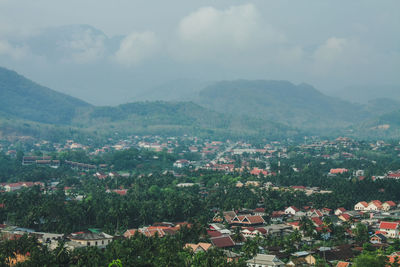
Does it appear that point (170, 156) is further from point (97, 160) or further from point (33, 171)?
point (33, 171)

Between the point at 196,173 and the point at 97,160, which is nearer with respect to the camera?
the point at 196,173

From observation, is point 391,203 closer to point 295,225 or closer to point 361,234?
point 295,225

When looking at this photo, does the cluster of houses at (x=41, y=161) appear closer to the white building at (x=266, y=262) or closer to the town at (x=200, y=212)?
the town at (x=200, y=212)

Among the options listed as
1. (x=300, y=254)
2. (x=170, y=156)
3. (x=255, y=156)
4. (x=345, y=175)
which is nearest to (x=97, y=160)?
(x=170, y=156)

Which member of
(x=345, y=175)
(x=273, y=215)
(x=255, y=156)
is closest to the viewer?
(x=273, y=215)

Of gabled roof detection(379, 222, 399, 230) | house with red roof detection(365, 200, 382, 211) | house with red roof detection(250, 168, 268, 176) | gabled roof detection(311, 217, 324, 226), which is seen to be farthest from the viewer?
house with red roof detection(250, 168, 268, 176)

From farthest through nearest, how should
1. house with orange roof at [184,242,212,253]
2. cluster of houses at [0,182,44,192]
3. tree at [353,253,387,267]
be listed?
cluster of houses at [0,182,44,192] → house with orange roof at [184,242,212,253] → tree at [353,253,387,267]

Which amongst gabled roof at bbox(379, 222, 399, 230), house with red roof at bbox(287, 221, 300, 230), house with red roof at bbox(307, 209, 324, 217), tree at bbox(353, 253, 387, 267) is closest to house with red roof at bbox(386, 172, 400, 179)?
house with red roof at bbox(307, 209, 324, 217)

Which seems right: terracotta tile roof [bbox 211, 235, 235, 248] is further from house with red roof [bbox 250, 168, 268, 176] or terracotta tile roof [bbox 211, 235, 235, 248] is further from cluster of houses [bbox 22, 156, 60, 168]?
cluster of houses [bbox 22, 156, 60, 168]

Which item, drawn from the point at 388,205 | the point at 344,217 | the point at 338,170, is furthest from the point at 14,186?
the point at 338,170
